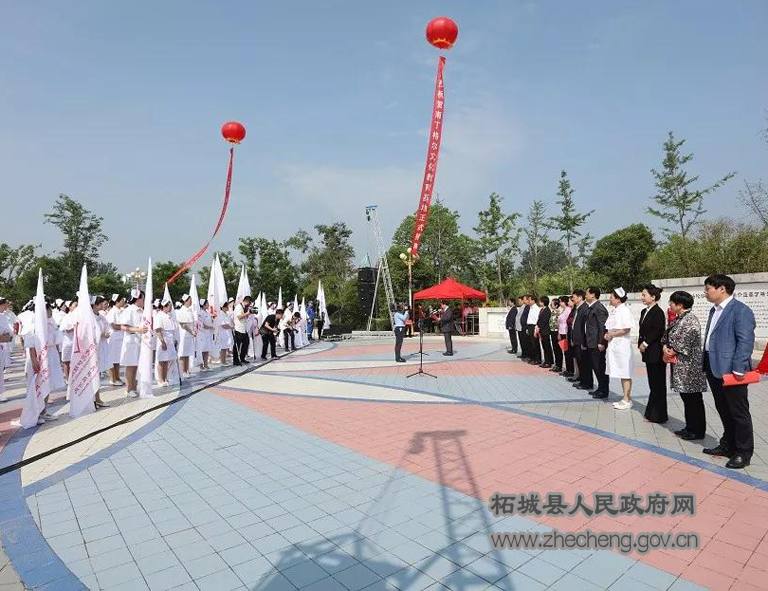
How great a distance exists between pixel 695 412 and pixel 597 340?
233 cm

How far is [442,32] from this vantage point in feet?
42.3

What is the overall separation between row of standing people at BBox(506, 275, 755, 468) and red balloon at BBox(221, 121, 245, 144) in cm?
1194

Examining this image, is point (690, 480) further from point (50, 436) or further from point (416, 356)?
point (416, 356)

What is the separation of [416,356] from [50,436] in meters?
10.1

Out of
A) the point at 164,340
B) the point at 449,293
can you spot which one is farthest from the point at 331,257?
the point at 164,340

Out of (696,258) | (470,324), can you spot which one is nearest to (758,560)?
(696,258)

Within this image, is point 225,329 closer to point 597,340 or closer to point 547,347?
point 547,347

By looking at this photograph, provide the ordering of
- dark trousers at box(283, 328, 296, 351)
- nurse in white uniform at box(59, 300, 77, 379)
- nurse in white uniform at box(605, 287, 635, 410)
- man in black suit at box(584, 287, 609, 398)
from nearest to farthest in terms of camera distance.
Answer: nurse in white uniform at box(605, 287, 635, 410) < man in black suit at box(584, 287, 609, 398) < nurse in white uniform at box(59, 300, 77, 379) < dark trousers at box(283, 328, 296, 351)

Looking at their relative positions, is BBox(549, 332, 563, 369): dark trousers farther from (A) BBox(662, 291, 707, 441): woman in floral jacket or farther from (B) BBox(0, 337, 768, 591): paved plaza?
(A) BBox(662, 291, 707, 441): woman in floral jacket

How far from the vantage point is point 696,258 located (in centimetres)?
1784

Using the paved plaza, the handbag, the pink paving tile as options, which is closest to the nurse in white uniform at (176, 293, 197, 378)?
the paved plaza

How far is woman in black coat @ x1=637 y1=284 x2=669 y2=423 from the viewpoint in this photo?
5867 mm

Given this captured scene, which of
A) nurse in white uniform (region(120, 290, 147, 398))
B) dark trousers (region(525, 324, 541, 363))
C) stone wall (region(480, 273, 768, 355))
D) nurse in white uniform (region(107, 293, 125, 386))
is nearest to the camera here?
nurse in white uniform (region(120, 290, 147, 398))

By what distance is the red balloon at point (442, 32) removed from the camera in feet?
41.8
